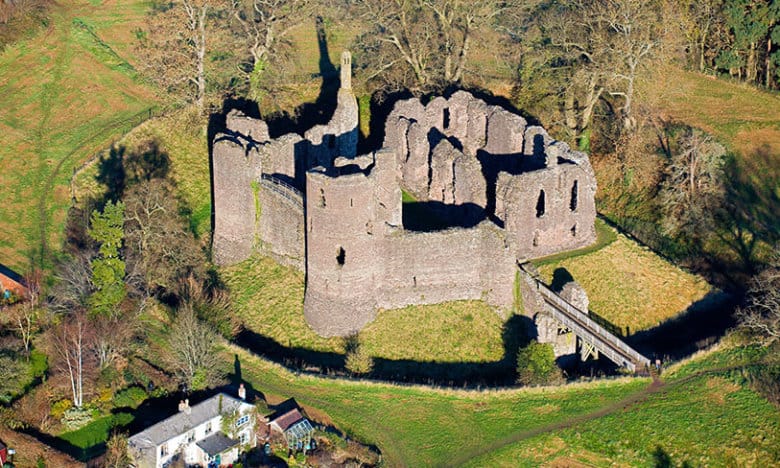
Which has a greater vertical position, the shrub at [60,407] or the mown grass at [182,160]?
the mown grass at [182,160]

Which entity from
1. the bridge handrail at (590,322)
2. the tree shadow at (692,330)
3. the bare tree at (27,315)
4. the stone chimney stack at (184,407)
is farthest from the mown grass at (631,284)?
the bare tree at (27,315)

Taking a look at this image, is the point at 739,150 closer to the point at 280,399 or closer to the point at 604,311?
the point at 604,311

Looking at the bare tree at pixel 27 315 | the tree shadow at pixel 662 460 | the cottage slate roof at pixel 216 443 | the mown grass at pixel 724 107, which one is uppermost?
the mown grass at pixel 724 107

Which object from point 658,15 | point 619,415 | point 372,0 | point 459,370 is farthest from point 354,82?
point 619,415

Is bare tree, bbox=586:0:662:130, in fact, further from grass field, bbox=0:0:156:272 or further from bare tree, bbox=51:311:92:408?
bare tree, bbox=51:311:92:408

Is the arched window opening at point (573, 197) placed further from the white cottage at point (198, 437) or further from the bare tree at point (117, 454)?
the bare tree at point (117, 454)

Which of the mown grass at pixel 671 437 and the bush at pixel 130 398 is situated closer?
the mown grass at pixel 671 437
